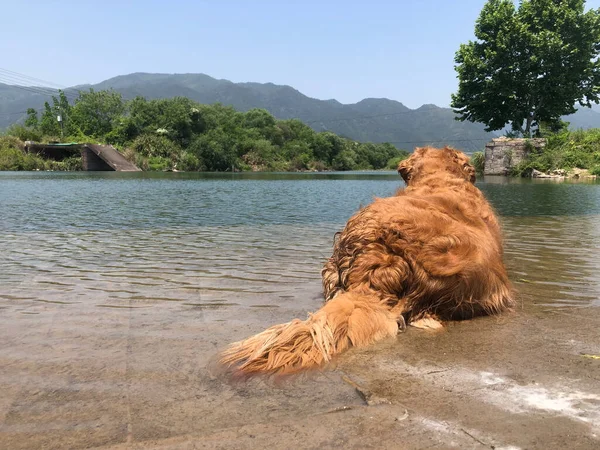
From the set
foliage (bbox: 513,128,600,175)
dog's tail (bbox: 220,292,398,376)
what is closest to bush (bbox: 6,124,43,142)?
foliage (bbox: 513,128,600,175)

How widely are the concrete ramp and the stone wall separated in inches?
1664

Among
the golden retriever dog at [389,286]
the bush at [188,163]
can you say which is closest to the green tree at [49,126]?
the bush at [188,163]

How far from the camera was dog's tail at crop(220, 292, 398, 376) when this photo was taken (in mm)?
2375

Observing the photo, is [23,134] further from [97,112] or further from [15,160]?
[97,112]

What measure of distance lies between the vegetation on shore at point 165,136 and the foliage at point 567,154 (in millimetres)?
42569

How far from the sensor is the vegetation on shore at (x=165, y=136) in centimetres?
6159

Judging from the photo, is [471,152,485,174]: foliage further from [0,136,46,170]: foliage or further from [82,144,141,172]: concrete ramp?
[0,136,46,170]: foliage

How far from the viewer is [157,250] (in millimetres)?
6641

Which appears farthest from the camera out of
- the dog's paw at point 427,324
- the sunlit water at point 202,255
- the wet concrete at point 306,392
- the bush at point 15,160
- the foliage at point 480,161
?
the bush at point 15,160

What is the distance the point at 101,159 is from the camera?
5778cm

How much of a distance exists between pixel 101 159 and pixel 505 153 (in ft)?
153

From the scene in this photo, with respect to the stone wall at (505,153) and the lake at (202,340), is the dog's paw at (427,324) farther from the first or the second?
the stone wall at (505,153)

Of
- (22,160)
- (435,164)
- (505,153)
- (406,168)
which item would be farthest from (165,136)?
(435,164)

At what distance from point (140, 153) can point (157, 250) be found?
203ft
